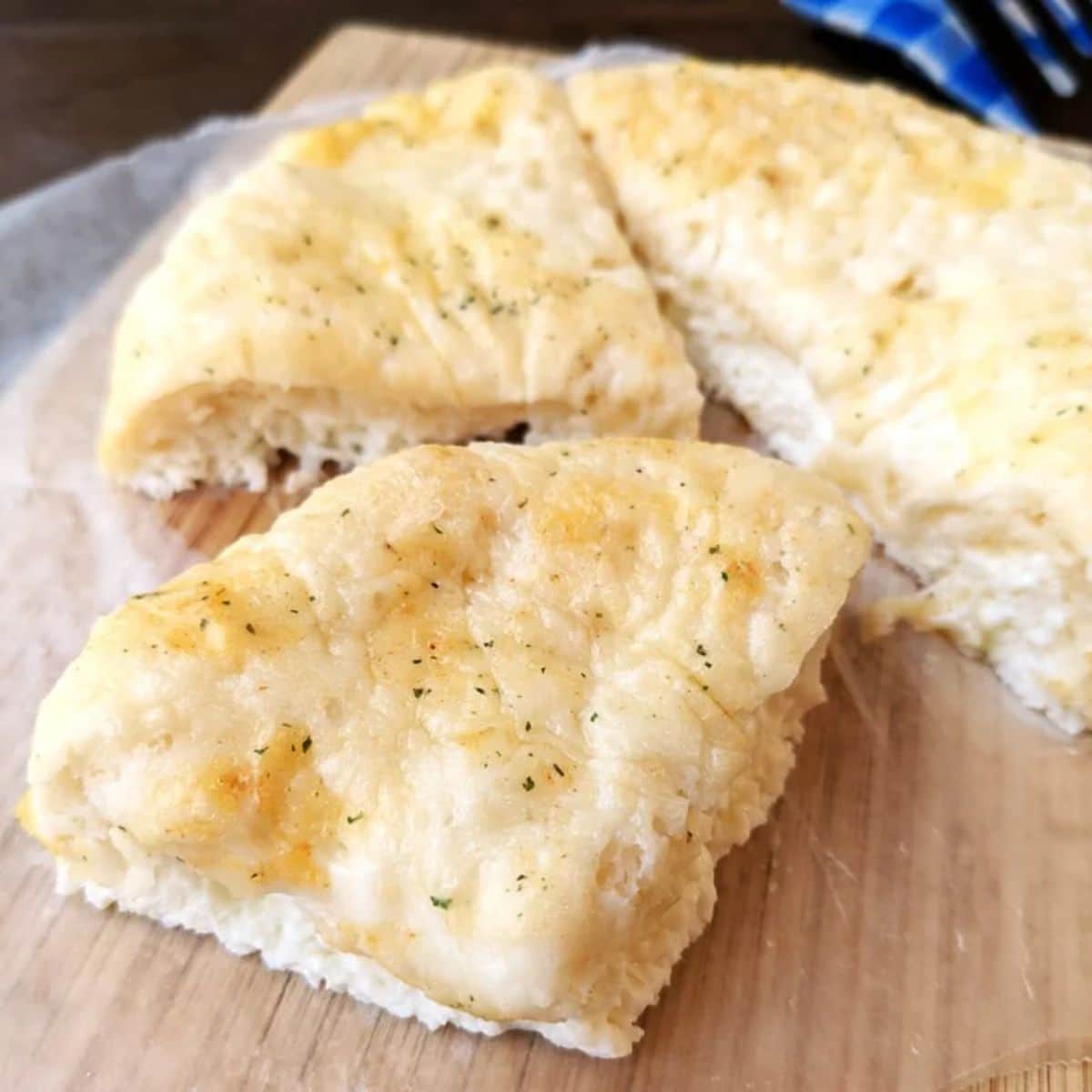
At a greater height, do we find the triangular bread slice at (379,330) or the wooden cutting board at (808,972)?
the triangular bread slice at (379,330)

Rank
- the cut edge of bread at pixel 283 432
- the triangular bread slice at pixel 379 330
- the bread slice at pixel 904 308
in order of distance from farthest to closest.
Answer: the cut edge of bread at pixel 283 432 < the triangular bread slice at pixel 379 330 < the bread slice at pixel 904 308

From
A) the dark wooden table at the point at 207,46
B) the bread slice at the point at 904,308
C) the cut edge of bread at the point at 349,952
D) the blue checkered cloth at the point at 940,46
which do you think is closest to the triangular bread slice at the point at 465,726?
the cut edge of bread at the point at 349,952

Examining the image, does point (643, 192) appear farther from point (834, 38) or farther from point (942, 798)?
point (834, 38)

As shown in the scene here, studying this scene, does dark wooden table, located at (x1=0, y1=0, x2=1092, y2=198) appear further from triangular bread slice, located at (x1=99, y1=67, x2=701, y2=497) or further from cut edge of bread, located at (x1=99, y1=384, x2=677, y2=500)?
cut edge of bread, located at (x1=99, y1=384, x2=677, y2=500)

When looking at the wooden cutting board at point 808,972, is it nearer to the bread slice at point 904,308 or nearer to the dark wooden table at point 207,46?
the bread slice at point 904,308

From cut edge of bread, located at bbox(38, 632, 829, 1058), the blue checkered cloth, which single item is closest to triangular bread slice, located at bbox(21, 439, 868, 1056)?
cut edge of bread, located at bbox(38, 632, 829, 1058)

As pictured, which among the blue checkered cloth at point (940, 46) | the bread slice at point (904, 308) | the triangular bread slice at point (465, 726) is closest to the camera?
the triangular bread slice at point (465, 726)
